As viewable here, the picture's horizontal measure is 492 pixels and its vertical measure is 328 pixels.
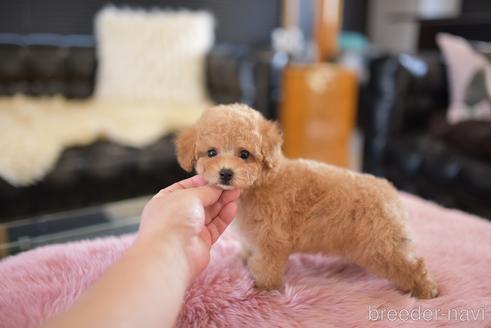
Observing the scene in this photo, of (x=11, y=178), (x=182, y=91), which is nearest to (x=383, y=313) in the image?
(x=11, y=178)

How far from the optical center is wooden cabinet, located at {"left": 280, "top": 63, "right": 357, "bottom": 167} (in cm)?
306

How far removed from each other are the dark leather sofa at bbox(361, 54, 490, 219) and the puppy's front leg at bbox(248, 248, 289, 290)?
1215mm

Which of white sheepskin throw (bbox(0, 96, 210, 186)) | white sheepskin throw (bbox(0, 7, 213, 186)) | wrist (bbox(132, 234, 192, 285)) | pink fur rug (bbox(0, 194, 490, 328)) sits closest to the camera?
wrist (bbox(132, 234, 192, 285))

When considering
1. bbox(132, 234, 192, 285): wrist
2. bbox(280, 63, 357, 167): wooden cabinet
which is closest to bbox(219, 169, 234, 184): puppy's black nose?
bbox(132, 234, 192, 285): wrist

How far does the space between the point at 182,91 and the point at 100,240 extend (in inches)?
61.8

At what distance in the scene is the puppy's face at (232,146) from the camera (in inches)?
33.7

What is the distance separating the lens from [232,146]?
0.87 m

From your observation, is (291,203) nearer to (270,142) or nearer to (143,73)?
(270,142)

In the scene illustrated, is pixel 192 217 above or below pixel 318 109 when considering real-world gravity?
above

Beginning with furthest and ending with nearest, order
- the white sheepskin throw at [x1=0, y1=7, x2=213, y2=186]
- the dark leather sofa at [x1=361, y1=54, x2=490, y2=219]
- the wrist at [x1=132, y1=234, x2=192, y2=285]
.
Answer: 1. the white sheepskin throw at [x1=0, y1=7, x2=213, y2=186]
2. the dark leather sofa at [x1=361, y1=54, x2=490, y2=219]
3. the wrist at [x1=132, y1=234, x2=192, y2=285]

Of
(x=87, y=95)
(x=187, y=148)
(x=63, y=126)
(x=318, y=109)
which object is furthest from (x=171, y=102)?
(x=187, y=148)

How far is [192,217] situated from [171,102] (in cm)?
187

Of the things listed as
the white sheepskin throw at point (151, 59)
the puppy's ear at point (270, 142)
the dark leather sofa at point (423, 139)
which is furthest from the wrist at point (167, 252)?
the white sheepskin throw at point (151, 59)

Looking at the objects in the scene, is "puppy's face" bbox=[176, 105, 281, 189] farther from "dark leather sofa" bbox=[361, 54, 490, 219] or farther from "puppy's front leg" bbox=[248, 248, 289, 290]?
"dark leather sofa" bbox=[361, 54, 490, 219]
